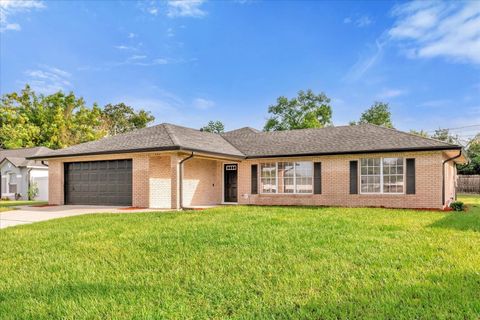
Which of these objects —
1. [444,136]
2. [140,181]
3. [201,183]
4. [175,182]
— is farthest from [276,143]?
[444,136]

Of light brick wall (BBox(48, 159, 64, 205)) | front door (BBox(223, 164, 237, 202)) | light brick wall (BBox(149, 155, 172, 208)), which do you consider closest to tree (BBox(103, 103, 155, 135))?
light brick wall (BBox(48, 159, 64, 205))

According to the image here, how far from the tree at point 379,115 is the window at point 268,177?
24.2m

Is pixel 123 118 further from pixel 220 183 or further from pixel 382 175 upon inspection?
pixel 382 175

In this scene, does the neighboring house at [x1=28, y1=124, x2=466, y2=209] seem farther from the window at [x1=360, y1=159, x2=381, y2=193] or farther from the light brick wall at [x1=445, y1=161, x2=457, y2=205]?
the light brick wall at [x1=445, y1=161, x2=457, y2=205]

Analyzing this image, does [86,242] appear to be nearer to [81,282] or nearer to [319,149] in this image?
[81,282]

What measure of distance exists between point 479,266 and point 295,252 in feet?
9.19

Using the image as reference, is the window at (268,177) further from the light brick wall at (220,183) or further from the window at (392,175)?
the window at (392,175)

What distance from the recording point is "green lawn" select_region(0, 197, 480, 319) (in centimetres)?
385

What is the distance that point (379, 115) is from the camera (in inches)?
1501

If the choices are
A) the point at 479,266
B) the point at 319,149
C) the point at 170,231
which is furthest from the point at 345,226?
the point at 319,149

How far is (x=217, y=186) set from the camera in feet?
64.1

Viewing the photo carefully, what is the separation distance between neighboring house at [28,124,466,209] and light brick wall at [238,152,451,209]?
0.04m

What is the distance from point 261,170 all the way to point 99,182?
8163mm

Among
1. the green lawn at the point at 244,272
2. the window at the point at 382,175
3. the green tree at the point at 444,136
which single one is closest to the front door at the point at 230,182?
the window at the point at 382,175
